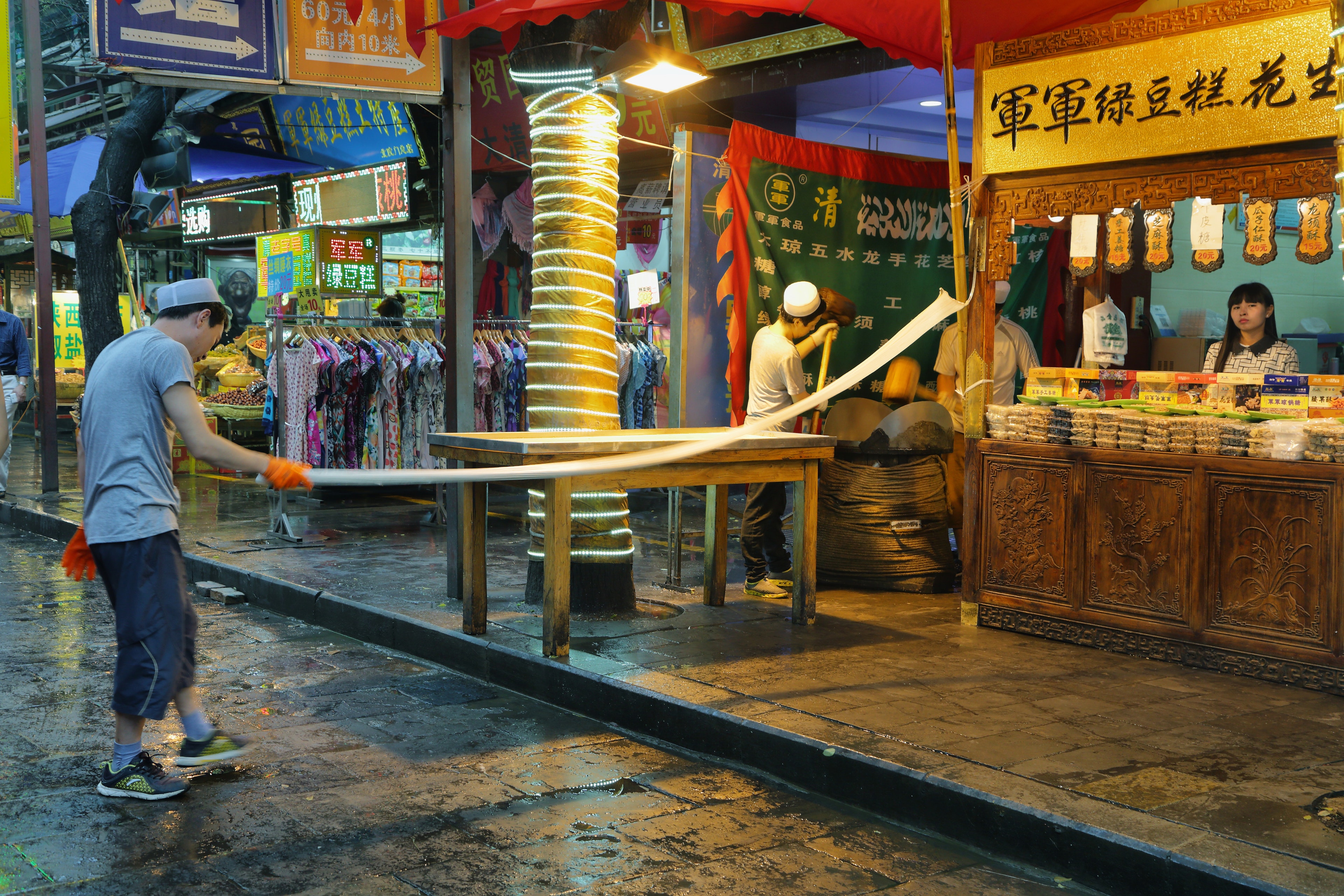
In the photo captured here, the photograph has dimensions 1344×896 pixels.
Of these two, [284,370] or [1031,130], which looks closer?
[1031,130]

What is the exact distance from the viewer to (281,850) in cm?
388

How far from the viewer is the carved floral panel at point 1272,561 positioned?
544 centimetres

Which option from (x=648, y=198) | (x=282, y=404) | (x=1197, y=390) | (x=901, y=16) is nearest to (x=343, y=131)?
(x=648, y=198)

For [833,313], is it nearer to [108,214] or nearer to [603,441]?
[603,441]

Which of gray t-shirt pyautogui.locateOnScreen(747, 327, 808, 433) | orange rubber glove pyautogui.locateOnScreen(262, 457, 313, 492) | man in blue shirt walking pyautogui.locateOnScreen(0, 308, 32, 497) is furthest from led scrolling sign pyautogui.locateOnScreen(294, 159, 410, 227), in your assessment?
orange rubber glove pyautogui.locateOnScreen(262, 457, 313, 492)

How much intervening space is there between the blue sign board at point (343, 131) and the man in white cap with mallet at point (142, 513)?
898cm

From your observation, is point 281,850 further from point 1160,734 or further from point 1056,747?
point 1160,734

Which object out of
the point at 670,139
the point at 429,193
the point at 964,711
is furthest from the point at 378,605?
the point at 429,193

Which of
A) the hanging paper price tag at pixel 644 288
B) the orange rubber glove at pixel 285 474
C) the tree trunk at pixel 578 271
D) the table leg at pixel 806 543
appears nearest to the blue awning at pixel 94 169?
the hanging paper price tag at pixel 644 288

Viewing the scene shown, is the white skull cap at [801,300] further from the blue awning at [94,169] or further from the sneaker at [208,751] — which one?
the blue awning at [94,169]

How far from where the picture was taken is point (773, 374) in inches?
300

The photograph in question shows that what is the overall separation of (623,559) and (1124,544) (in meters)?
2.76

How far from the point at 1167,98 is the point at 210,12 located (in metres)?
5.52

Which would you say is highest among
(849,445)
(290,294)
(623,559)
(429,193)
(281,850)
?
(429,193)
